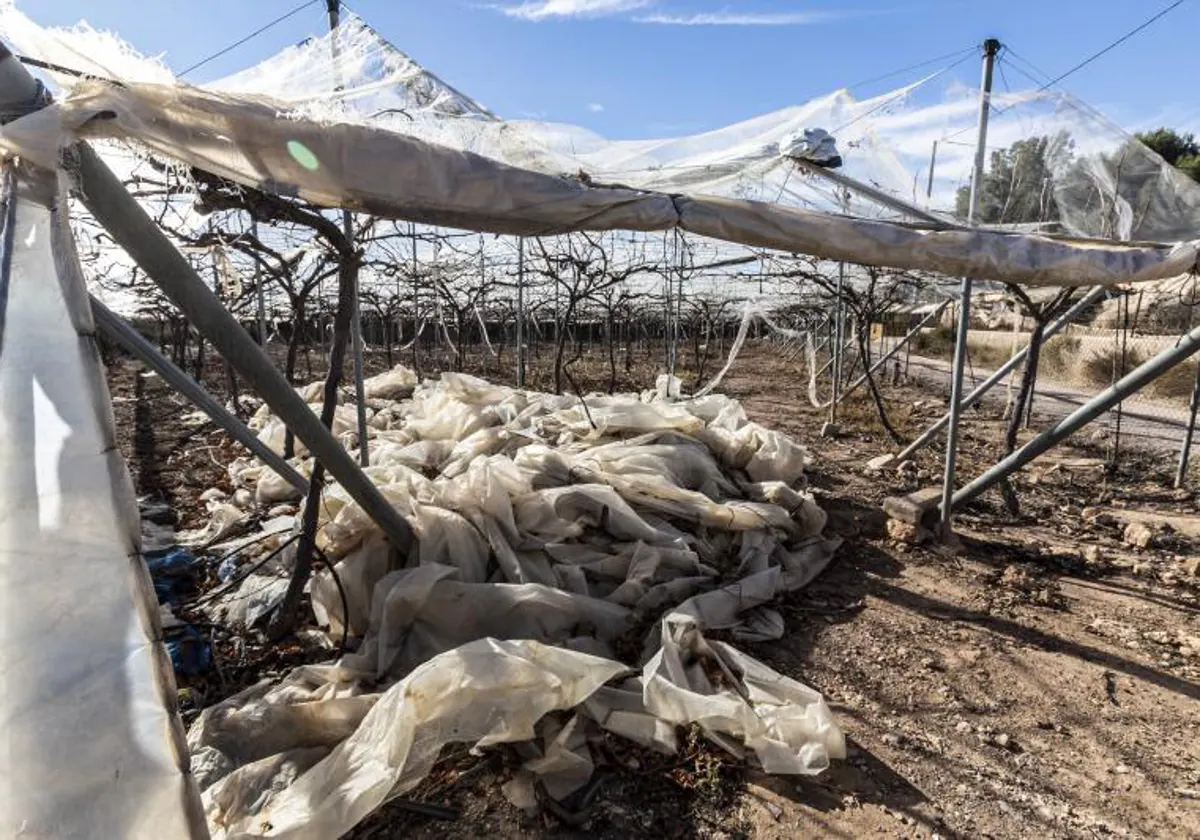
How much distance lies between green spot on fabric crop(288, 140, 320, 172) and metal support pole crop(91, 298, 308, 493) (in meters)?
1.35

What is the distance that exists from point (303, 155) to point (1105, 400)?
14.4 ft

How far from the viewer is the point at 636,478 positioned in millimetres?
4023

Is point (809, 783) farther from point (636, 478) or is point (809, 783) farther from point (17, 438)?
point (17, 438)

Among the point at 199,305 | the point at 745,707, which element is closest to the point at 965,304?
the point at 745,707

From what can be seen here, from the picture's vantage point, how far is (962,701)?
2.71 metres

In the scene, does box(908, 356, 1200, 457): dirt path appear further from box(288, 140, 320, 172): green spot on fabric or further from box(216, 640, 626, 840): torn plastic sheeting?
box(288, 140, 320, 172): green spot on fabric

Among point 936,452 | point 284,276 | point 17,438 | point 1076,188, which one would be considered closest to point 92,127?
point 17,438

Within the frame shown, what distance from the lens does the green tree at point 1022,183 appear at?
439 cm

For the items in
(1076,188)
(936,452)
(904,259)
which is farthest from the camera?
(936,452)

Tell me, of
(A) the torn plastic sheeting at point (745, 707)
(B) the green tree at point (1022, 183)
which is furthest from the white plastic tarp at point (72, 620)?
(B) the green tree at point (1022, 183)

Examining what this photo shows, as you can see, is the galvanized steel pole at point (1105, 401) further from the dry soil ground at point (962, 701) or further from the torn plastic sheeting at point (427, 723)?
the torn plastic sheeting at point (427, 723)

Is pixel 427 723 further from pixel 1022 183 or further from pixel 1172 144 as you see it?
pixel 1172 144

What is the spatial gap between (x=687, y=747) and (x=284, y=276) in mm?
5449

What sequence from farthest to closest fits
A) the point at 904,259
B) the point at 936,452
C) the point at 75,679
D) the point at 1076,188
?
the point at 936,452 → the point at 1076,188 → the point at 904,259 → the point at 75,679
